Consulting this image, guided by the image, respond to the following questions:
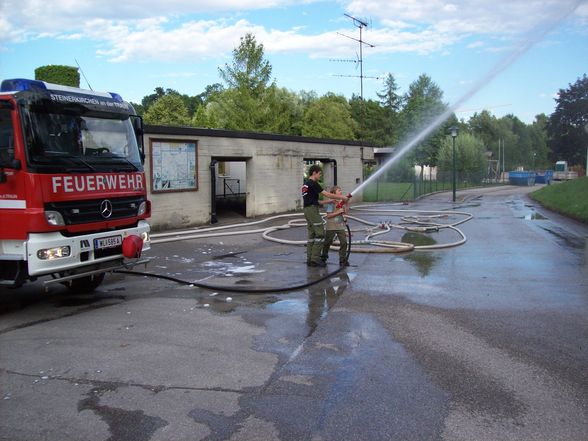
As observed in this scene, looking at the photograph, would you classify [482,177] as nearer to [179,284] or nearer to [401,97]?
[401,97]

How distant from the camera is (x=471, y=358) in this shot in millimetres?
5246

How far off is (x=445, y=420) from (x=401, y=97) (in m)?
87.6

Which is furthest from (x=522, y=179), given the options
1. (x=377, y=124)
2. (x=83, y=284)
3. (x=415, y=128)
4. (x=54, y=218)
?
(x=54, y=218)

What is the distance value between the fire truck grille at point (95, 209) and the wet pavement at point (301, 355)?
4.24 ft

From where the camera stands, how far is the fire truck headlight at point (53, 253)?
21.5 feet

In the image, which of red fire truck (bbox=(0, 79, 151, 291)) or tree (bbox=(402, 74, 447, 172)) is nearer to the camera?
red fire truck (bbox=(0, 79, 151, 291))

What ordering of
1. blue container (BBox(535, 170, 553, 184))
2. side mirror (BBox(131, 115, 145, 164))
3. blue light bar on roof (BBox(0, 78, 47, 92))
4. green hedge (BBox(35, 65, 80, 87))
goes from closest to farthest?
blue light bar on roof (BBox(0, 78, 47, 92)), side mirror (BBox(131, 115, 145, 164)), green hedge (BBox(35, 65, 80, 87)), blue container (BBox(535, 170, 553, 184))

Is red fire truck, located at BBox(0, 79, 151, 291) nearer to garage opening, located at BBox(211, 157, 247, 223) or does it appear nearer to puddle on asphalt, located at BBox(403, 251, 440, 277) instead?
puddle on asphalt, located at BBox(403, 251, 440, 277)

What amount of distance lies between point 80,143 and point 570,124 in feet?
239

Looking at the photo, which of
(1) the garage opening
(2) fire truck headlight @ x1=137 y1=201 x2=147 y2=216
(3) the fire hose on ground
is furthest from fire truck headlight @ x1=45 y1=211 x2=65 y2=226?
(1) the garage opening

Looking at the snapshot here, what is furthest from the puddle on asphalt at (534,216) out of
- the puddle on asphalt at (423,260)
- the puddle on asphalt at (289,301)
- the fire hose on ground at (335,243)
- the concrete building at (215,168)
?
the puddle on asphalt at (289,301)

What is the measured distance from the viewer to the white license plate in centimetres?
726

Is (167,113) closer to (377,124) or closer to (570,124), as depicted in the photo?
(377,124)

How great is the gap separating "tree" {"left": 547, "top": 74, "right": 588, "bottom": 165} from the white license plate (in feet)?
229
